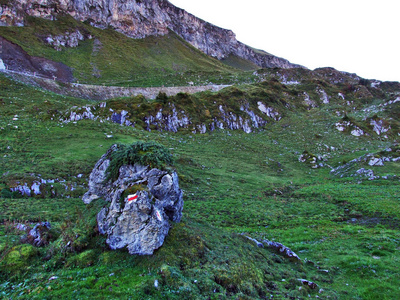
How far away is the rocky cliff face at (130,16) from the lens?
307 ft

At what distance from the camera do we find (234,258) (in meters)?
10.5

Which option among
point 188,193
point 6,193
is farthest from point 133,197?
point 6,193

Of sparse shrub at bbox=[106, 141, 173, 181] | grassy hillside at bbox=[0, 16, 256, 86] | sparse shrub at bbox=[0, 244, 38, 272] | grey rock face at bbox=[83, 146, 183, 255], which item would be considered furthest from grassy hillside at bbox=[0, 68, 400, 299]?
grassy hillside at bbox=[0, 16, 256, 86]

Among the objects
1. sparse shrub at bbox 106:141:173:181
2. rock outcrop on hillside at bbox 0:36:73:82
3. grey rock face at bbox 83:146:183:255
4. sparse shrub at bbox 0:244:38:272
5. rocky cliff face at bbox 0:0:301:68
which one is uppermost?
rocky cliff face at bbox 0:0:301:68

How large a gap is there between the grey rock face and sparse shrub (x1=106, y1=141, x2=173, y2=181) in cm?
56

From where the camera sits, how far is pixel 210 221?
722 inches

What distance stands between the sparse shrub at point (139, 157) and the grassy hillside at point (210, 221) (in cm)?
259

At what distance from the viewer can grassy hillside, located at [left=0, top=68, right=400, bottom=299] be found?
26.5 feet

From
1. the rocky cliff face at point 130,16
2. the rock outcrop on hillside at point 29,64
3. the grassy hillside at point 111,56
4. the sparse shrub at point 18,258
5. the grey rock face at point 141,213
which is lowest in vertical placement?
the sparse shrub at point 18,258

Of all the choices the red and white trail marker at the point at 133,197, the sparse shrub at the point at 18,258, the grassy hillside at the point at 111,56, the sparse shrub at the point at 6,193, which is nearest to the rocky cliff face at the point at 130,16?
the grassy hillside at the point at 111,56

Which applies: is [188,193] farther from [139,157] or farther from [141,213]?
[141,213]

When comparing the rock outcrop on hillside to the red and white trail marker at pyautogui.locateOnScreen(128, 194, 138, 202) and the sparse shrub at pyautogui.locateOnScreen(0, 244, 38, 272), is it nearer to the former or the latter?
the sparse shrub at pyautogui.locateOnScreen(0, 244, 38, 272)

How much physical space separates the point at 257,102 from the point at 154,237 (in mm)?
65029

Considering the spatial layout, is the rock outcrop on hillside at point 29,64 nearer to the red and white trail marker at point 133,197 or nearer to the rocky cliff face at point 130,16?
the rocky cliff face at point 130,16
